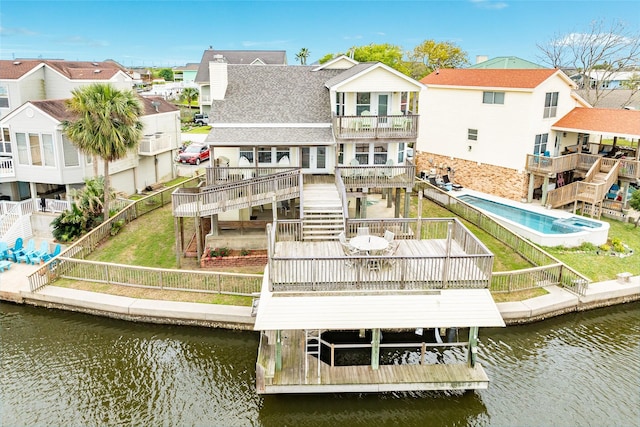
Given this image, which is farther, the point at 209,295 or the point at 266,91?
the point at 266,91

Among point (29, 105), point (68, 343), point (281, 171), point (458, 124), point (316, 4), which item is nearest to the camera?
point (68, 343)

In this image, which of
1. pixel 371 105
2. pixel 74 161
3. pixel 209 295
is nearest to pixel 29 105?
pixel 74 161

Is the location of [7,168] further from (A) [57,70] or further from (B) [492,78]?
(B) [492,78]

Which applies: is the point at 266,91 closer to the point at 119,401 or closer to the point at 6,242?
the point at 6,242

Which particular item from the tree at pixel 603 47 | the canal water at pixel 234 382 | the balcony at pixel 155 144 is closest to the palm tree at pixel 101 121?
the balcony at pixel 155 144

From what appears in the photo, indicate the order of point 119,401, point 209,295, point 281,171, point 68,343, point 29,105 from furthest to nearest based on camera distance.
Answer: point 29,105, point 281,171, point 209,295, point 68,343, point 119,401
